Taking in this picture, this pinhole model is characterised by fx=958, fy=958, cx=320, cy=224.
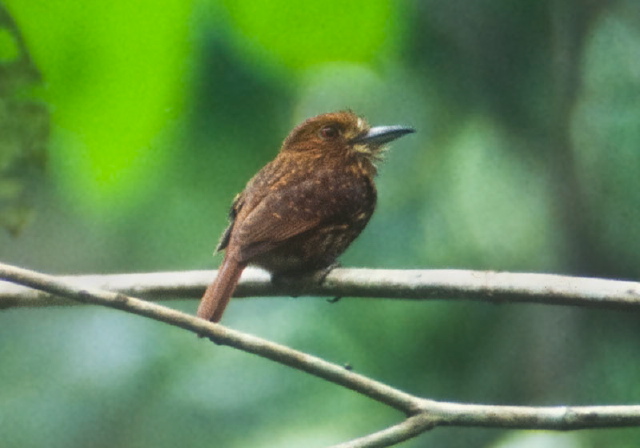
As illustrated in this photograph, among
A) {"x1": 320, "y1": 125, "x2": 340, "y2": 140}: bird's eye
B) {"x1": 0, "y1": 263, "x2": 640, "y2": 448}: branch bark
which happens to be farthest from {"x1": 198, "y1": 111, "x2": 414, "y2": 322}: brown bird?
{"x1": 0, "y1": 263, "x2": 640, "y2": 448}: branch bark

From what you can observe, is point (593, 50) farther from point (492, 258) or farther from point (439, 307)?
point (439, 307)

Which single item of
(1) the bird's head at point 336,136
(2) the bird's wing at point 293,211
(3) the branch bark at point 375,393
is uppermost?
(1) the bird's head at point 336,136

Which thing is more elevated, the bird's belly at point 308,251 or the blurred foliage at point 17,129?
the blurred foliage at point 17,129

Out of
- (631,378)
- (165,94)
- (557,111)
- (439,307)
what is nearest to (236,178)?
(165,94)

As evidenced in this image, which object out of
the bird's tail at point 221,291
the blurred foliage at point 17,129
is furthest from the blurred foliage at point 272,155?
the bird's tail at point 221,291

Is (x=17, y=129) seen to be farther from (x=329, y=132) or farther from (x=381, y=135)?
(x=381, y=135)

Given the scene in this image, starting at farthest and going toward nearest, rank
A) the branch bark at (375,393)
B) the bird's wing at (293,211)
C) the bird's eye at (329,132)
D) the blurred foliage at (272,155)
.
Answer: the bird's eye at (329,132), the blurred foliage at (272,155), the bird's wing at (293,211), the branch bark at (375,393)

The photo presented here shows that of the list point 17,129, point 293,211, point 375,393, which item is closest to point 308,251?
point 293,211

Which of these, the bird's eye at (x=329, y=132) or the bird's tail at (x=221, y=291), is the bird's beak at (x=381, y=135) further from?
the bird's tail at (x=221, y=291)
